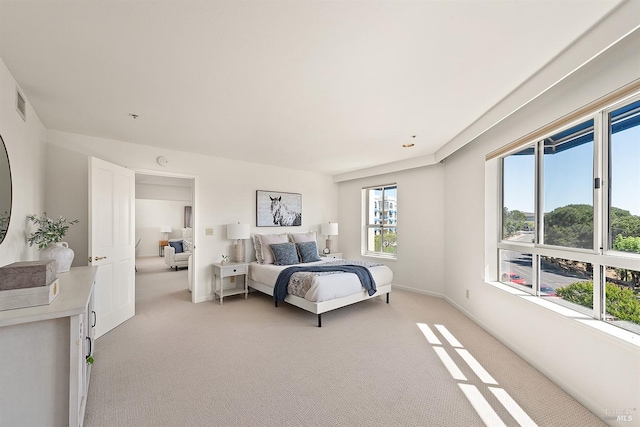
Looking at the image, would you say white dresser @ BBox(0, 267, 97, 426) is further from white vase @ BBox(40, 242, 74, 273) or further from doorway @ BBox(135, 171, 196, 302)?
doorway @ BBox(135, 171, 196, 302)

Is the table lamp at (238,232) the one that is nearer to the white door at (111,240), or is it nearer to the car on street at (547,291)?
the white door at (111,240)

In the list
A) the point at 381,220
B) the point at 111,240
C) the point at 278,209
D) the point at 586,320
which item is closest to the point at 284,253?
the point at 278,209

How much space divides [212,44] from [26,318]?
1840 millimetres

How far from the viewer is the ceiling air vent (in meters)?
2.20

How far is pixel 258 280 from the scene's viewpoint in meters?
4.47

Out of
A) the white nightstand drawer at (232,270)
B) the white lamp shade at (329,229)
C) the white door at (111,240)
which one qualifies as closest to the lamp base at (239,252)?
the white nightstand drawer at (232,270)

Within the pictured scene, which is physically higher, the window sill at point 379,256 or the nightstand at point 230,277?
the window sill at point 379,256

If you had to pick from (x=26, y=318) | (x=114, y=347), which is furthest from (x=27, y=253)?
(x=26, y=318)

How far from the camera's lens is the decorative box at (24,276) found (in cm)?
143

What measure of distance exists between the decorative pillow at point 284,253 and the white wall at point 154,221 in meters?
7.23

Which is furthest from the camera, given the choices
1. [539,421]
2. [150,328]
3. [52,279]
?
[150,328]

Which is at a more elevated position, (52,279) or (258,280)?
(52,279)

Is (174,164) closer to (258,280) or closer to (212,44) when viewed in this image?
(258,280)

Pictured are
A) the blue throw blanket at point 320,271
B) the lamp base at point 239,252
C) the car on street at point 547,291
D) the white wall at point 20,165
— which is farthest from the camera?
the lamp base at point 239,252
